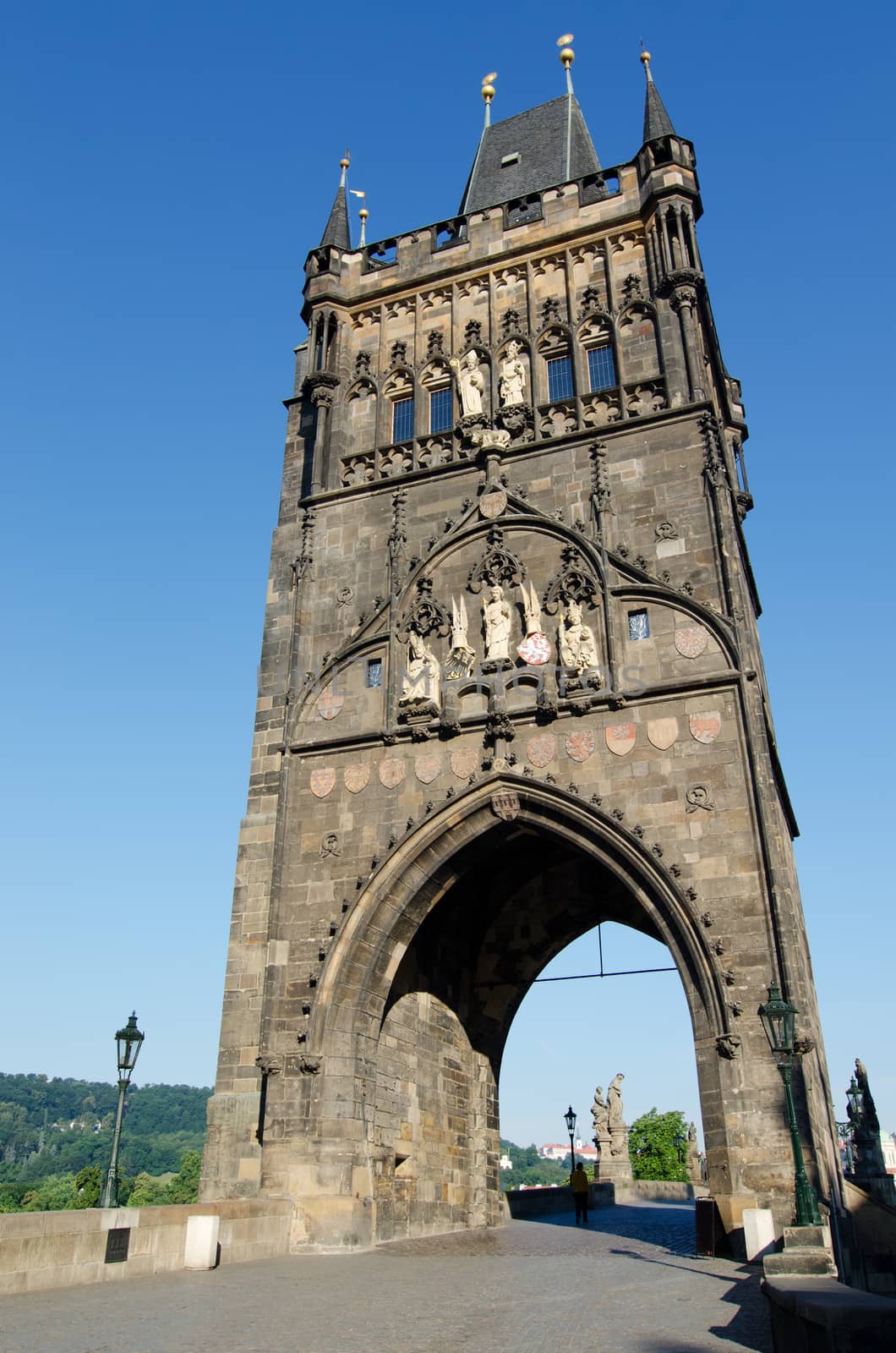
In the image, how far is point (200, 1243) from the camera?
11172 mm

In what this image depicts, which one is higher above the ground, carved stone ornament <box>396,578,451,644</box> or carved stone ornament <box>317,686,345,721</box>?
carved stone ornament <box>396,578,451,644</box>

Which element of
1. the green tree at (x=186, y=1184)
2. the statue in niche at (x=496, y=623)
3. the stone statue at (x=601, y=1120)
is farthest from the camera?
the green tree at (x=186, y=1184)

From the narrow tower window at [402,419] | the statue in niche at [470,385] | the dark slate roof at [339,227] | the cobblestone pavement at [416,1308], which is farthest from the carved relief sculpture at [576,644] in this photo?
the dark slate roof at [339,227]

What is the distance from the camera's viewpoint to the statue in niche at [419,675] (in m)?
16.8

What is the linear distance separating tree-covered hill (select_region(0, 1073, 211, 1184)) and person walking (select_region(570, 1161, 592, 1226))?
94326 mm

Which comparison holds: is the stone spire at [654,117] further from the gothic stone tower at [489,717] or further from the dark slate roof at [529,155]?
the dark slate roof at [529,155]

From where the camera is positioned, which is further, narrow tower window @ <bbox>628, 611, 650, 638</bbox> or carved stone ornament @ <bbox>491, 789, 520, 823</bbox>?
narrow tower window @ <bbox>628, 611, 650, 638</bbox>

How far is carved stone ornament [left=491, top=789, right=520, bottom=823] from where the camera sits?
51.3 ft

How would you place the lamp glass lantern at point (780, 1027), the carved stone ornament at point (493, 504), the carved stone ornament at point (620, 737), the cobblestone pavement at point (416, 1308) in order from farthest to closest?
the carved stone ornament at point (493, 504) < the carved stone ornament at point (620, 737) < the lamp glass lantern at point (780, 1027) < the cobblestone pavement at point (416, 1308)

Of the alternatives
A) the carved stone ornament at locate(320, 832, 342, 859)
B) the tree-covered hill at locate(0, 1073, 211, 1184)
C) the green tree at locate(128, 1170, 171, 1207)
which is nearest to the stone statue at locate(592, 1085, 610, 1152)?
the carved stone ornament at locate(320, 832, 342, 859)

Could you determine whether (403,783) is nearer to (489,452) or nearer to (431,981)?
(431,981)

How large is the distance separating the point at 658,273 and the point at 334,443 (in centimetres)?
639

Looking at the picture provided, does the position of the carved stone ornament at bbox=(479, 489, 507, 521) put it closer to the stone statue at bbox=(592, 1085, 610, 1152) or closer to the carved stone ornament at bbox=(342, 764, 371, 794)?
the carved stone ornament at bbox=(342, 764, 371, 794)

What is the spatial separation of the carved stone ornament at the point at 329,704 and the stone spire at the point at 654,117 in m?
11.4
